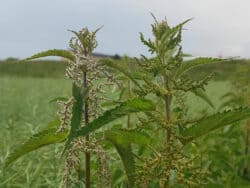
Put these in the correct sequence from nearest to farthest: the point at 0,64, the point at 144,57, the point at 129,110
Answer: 1. the point at 129,110
2. the point at 144,57
3. the point at 0,64

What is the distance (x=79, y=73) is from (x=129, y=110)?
23 centimetres

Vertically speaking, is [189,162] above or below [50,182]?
above

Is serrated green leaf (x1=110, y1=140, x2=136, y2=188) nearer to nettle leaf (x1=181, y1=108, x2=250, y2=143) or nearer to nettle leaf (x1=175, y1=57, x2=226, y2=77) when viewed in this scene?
nettle leaf (x1=181, y1=108, x2=250, y2=143)

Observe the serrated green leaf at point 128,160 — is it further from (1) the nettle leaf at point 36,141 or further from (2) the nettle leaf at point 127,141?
(1) the nettle leaf at point 36,141

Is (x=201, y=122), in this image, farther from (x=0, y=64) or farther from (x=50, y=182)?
(x=0, y=64)

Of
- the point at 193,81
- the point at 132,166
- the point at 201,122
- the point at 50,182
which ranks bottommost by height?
the point at 50,182

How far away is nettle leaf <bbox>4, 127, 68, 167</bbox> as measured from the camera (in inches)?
76.7

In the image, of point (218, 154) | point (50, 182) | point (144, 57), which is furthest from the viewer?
point (50, 182)

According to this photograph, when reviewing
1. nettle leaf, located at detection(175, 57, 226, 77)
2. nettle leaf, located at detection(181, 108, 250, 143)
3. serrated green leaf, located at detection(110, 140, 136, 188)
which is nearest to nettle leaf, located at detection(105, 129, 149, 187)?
serrated green leaf, located at detection(110, 140, 136, 188)

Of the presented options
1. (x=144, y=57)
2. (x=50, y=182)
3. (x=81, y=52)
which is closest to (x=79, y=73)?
(x=81, y=52)

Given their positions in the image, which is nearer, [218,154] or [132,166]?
[132,166]

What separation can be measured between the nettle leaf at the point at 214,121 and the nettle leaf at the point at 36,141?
1.27 feet

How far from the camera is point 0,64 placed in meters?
51.0

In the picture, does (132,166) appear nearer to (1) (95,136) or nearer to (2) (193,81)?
(1) (95,136)
